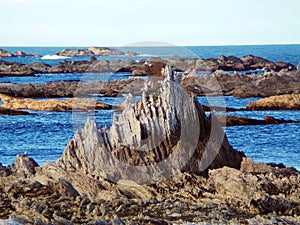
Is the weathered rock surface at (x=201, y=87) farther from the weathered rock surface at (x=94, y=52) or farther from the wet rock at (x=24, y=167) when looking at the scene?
the weathered rock surface at (x=94, y=52)

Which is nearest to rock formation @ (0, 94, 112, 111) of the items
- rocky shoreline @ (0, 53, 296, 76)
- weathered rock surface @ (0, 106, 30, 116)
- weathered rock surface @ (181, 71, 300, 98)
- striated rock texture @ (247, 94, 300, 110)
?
weathered rock surface @ (0, 106, 30, 116)

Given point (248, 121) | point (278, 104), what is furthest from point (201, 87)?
point (248, 121)

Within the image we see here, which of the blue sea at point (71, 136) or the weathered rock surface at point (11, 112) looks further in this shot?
the weathered rock surface at point (11, 112)

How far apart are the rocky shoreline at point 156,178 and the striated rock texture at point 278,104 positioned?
1323 centimetres

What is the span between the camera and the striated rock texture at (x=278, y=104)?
84.5ft

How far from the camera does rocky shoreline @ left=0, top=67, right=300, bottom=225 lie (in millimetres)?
10266

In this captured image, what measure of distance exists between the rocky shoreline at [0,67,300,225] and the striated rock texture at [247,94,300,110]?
43.4 ft

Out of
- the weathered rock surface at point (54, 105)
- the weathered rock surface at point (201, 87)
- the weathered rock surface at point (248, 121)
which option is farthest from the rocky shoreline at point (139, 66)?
the weathered rock surface at point (248, 121)

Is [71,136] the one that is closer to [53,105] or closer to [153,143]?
[153,143]

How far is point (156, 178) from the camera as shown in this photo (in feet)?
38.4

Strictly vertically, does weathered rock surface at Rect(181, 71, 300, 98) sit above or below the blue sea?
below

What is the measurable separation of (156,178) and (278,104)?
49.9 ft

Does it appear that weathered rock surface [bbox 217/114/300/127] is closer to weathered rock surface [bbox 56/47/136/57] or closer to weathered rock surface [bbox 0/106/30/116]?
weathered rock surface [bbox 0/106/30/116]

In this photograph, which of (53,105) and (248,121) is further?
(53,105)
